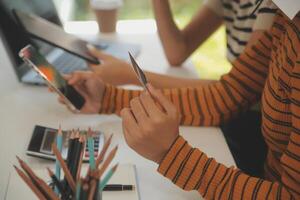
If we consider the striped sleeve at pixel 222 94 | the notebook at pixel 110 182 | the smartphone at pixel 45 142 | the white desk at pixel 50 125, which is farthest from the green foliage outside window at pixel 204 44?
the notebook at pixel 110 182

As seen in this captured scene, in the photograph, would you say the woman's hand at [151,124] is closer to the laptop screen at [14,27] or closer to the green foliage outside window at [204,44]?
the laptop screen at [14,27]

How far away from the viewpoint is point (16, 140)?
76 cm

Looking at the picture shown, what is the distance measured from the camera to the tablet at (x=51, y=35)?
0.90 metres

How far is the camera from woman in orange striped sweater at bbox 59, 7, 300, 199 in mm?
598

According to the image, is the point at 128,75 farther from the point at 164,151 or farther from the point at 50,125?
the point at 164,151

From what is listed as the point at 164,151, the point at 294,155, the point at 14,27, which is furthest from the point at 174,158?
the point at 14,27

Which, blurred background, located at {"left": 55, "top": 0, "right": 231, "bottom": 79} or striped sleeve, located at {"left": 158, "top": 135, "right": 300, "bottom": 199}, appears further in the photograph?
blurred background, located at {"left": 55, "top": 0, "right": 231, "bottom": 79}

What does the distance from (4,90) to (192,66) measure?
1.60 ft

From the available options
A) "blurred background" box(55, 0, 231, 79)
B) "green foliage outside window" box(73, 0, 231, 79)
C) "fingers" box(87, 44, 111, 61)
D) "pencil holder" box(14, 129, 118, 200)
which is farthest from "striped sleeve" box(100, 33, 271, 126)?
"green foliage outside window" box(73, 0, 231, 79)

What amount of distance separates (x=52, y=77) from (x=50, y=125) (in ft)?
0.31

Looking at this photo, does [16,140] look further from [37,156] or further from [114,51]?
[114,51]

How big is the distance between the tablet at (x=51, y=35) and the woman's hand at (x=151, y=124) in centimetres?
36

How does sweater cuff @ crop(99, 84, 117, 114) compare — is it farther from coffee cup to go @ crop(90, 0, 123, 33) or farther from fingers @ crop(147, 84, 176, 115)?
coffee cup to go @ crop(90, 0, 123, 33)

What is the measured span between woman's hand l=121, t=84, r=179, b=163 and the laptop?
0.40m
